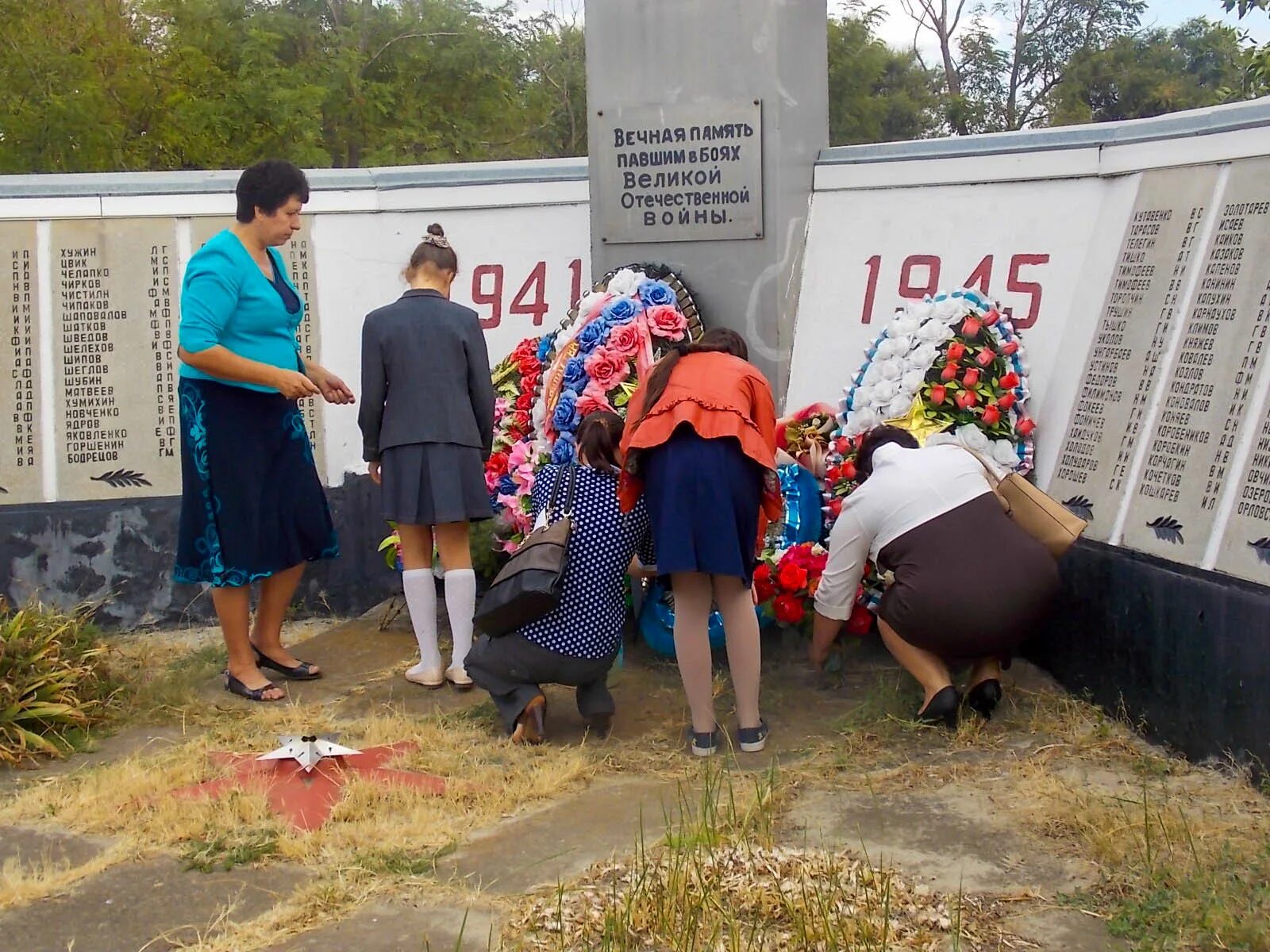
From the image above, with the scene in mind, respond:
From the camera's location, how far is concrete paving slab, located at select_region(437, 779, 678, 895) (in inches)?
143

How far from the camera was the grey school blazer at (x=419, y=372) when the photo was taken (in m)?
5.39

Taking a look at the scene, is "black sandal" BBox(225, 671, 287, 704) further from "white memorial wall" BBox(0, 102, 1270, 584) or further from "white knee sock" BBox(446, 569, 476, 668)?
"white memorial wall" BBox(0, 102, 1270, 584)

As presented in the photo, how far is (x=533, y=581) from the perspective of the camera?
4598mm

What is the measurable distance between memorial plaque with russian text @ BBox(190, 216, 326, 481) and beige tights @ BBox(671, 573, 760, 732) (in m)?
2.88

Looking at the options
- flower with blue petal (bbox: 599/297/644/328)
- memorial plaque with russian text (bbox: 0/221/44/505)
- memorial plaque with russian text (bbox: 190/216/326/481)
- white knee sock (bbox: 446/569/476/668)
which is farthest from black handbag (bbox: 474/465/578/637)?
memorial plaque with russian text (bbox: 0/221/44/505)

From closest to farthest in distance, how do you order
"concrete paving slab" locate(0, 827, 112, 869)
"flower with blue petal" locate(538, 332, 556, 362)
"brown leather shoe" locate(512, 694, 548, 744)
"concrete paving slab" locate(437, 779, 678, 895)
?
"concrete paving slab" locate(437, 779, 678, 895) → "concrete paving slab" locate(0, 827, 112, 869) → "brown leather shoe" locate(512, 694, 548, 744) → "flower with blue petal" locate(538, 332, 556, 362)

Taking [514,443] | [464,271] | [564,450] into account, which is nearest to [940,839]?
[564,450]

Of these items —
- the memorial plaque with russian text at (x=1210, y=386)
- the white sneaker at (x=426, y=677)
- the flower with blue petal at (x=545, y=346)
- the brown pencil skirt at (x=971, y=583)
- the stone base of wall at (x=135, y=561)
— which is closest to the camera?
the memorial plaque with russian text at (x=1210, y=386)

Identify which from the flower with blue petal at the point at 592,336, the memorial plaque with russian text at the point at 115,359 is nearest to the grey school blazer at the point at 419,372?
the flower with blue petal at the point at 592,336

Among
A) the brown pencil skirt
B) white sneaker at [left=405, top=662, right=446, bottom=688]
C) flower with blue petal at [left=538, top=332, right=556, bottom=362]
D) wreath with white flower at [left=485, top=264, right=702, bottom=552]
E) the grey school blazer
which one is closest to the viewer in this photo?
the brown pencil skirt

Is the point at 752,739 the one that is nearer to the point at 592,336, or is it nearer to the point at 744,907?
the point at 744,907

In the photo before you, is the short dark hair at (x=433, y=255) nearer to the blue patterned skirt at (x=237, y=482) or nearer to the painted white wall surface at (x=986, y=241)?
the blue patterned skirt at (x=237, y=482)

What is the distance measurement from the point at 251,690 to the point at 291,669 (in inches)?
12.0

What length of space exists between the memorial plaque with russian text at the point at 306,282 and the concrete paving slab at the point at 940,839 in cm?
368
